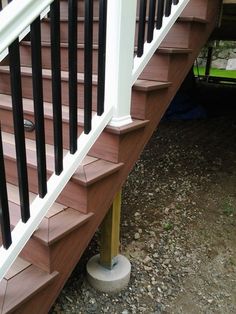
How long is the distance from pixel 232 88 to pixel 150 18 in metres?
7.51

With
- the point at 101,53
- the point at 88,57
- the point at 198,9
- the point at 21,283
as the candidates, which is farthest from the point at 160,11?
the point at 21,283

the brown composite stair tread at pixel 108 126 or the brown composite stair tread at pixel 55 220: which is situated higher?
the brown composite stair tread at pixel 108 126

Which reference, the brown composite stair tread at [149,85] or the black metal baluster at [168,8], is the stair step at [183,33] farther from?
the brown composite stair tread at [149,85]

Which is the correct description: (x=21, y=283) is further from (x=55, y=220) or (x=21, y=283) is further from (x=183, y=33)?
(x=183, y=33)

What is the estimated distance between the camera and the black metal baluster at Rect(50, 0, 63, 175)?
115 cm

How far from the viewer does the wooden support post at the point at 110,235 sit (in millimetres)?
1899

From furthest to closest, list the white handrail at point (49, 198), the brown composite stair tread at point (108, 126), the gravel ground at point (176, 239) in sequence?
the gravel ground at point (176, 239) → the brown composite stair tread at point (108, 126) → the white handrail at point (49, 198)

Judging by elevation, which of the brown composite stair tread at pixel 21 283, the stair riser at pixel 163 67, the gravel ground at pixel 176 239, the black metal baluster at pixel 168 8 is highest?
the black metal baluster at pixel 168 8

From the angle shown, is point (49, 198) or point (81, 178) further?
point (81, 178)

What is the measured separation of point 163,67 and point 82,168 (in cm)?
79

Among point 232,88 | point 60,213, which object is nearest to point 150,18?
point 60,213

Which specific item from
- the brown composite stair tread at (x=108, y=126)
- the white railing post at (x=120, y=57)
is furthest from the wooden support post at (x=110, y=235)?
the white railing post at (x=120, y=57)

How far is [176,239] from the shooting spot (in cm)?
250

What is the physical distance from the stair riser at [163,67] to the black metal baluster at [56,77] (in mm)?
770
